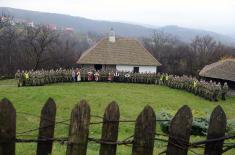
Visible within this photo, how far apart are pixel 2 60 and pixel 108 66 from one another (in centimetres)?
2674

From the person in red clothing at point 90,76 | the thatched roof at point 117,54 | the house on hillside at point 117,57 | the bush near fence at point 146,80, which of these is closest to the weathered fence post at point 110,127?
the bush near fence at point 146,80

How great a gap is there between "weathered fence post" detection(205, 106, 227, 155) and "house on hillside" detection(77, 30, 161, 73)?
130 feet

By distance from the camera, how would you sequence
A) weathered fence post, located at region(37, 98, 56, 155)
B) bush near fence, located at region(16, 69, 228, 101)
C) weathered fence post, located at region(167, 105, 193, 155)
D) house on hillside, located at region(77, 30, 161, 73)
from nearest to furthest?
1. weathered fence post, located at region(167, 105, 193, 155)
2. weathered fence post, located at region(37, 98, 56, 155)
3. bush near fence, located at region(16, 69, 228, 101)
4. house on hillside, located at region(77, 30, 161, 73)

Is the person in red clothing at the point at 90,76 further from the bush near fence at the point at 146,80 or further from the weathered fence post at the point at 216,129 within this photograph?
the weathered fence post at the point at 216,129

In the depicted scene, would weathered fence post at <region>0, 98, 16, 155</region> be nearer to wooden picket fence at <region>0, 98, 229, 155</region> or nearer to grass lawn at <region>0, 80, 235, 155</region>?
wooden picket fence at <region>0, 98, 229, 155</region>

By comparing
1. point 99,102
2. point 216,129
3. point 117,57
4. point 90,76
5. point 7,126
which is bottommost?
point 99,102

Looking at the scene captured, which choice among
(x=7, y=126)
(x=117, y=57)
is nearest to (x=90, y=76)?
(x=117, y=57)

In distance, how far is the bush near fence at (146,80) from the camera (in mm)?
32156

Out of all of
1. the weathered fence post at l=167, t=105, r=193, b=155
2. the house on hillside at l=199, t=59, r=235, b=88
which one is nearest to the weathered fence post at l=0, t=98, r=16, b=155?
the weathered fence post at l=167, t=105, r=193, b=155

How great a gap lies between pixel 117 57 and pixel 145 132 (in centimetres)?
4091

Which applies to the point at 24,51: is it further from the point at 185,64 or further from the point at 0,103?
the point at 0,103

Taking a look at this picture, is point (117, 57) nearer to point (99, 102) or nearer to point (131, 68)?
point (131, 68)

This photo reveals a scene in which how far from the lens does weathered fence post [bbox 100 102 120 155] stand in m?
4.19

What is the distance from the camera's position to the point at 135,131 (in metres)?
4.12
